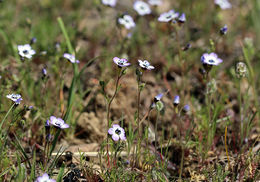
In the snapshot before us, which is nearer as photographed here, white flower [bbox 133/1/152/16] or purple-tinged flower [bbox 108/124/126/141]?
purple-tinged flower [bbox 108/124/126/141]

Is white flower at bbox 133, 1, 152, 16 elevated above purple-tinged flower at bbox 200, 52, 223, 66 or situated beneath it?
elevated above

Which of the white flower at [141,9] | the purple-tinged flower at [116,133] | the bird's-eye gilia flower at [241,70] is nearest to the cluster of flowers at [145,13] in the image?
the white flower at [141,9]

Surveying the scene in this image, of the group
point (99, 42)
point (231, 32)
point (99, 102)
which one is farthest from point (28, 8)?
point (231, 32)

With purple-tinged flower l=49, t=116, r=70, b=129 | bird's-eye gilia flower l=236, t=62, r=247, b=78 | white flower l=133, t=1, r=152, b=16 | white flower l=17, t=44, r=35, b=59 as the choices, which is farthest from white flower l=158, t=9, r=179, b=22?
purple-tinged flower l=49, t=116, r=70, b=129

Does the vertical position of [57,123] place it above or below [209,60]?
below

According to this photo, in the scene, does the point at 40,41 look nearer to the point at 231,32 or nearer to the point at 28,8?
the point at 28,8

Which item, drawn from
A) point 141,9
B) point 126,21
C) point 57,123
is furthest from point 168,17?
point 57,123

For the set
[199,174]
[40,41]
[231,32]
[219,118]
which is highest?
[231,32]

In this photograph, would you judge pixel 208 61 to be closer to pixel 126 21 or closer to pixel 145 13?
pixel 126 21

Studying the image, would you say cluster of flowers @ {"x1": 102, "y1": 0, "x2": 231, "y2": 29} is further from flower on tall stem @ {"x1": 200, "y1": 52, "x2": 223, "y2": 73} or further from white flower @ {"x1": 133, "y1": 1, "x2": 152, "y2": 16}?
flower on tall stem @ {"x1": 200, "y1": 52, "x2": 223, "y2": 73}

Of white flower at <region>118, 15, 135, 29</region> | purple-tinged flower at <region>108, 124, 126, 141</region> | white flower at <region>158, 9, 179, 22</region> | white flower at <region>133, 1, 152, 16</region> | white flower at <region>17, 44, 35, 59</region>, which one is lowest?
purple-tinged flower at <region>108, 124, 126, 141</region>

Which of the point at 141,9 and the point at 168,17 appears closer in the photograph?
the point at 168,17
